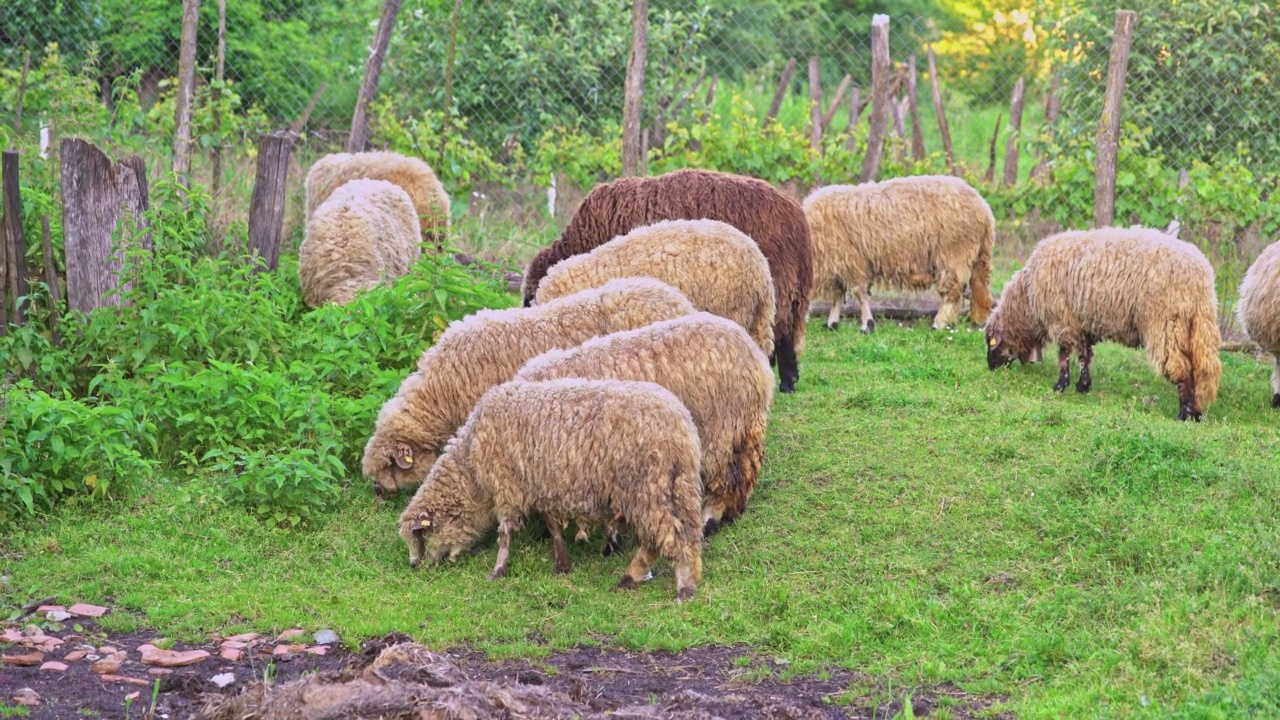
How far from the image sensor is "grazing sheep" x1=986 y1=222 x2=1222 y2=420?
8.42m

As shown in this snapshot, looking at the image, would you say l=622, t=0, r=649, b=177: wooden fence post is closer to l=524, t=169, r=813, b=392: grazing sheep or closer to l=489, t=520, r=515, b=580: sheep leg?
l=524, t=169, r=813, b=392: grazing sheep

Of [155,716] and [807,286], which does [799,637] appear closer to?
[155,716]

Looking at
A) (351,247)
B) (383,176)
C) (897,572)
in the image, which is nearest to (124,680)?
(897,572)

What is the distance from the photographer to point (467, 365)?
23.6 ft

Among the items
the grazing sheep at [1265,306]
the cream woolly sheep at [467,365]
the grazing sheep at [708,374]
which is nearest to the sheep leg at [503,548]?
the grazing sheep at [708,374]

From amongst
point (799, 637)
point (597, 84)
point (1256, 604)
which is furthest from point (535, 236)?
point (1256, 604)

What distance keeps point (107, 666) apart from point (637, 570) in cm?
223

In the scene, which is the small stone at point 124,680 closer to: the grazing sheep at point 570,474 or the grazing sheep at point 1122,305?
the grazing sheep at point 570,474

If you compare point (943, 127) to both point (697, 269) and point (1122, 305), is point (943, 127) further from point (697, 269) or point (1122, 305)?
point (697, 269)

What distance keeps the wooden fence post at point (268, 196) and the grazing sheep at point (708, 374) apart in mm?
4084

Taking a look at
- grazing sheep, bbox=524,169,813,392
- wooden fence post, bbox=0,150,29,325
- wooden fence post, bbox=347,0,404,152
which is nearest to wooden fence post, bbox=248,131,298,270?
wooden fence post, bbox=0,150,29,325

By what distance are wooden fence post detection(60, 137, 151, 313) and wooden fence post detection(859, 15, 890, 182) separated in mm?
6651

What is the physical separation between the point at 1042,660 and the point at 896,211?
6596mm

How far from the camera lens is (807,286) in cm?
918
